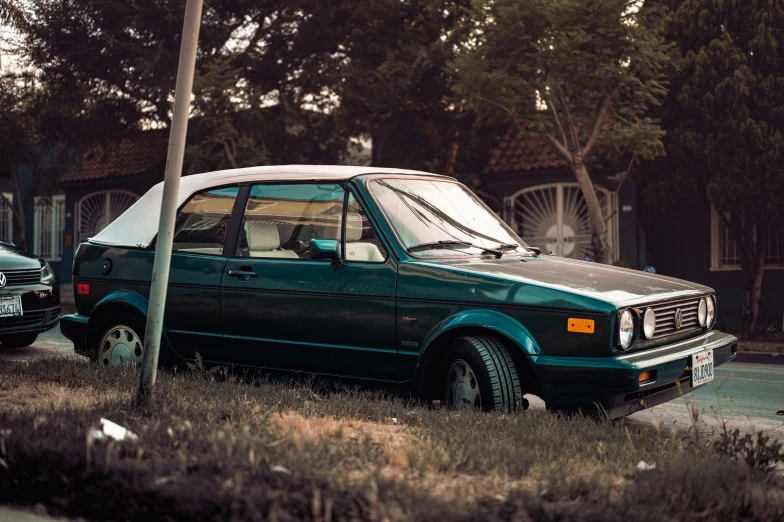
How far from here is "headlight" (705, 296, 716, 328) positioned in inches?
259

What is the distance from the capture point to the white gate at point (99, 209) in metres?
27.9

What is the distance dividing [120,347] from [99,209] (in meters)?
22.4

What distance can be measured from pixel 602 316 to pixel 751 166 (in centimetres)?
1106

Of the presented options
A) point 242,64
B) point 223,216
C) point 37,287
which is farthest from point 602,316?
point 242,64

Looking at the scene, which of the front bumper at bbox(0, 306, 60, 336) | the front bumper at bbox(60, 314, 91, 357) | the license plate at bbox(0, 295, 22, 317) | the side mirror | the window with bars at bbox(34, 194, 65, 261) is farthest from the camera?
the window with bars at bbox(34, 194, 65, 261)

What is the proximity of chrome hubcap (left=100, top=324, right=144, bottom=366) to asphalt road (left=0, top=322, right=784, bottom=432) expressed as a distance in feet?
9.92

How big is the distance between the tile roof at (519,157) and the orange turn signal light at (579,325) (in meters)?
13.2

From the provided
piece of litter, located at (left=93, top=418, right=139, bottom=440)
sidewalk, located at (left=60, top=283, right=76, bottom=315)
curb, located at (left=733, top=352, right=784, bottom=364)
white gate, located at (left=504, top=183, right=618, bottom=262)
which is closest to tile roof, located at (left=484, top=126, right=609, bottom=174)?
white gate, located at (left=504, top=183, right=618, bottom=262)

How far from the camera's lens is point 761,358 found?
12852 mm

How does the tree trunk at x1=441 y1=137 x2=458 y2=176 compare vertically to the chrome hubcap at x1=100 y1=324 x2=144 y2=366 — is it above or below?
above

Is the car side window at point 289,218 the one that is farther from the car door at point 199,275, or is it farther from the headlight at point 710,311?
the headlight at point 710,311

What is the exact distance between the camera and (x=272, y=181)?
695 cm

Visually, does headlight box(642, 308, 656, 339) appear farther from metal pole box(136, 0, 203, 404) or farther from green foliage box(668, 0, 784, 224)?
green foliage box(668, 0, 784, 224)

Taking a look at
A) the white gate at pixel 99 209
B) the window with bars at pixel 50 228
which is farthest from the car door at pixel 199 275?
the window with bars at pixel 50 228
